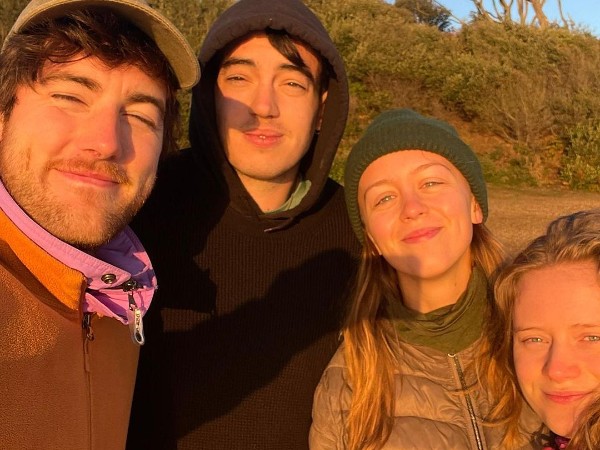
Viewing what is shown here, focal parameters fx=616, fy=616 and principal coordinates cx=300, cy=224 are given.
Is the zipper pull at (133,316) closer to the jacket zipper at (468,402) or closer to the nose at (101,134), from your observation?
the nose at (101,134)

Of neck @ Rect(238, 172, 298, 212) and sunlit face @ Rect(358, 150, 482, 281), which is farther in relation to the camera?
neck @ Rect(238, 172, 298, 212)

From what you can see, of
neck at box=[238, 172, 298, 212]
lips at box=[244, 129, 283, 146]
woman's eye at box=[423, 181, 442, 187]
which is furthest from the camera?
neck at box=[238, 172, 298, 212]

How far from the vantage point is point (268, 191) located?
271 cm

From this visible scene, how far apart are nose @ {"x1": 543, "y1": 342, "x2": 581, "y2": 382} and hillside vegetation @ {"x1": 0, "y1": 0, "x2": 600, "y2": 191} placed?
47.2 ft

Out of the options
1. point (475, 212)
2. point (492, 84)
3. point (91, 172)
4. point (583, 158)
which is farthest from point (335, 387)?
point (492, 84)

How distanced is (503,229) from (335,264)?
7924mm

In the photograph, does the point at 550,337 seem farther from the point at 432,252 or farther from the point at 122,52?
the point at 122,52

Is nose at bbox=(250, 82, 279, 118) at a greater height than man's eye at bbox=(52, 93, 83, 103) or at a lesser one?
greater

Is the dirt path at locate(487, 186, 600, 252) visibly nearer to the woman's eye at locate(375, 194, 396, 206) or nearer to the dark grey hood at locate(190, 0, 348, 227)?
the dark grey hood at locate(190, 0, 348, 227)

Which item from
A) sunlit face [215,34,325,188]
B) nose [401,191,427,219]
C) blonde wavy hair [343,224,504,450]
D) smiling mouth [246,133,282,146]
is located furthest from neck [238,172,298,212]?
nose [401,191,427,219]

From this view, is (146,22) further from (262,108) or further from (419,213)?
(419,213)

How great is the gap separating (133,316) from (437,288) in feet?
3.85

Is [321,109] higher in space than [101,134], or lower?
higher

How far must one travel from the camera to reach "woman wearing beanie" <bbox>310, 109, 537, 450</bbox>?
2.09 m
